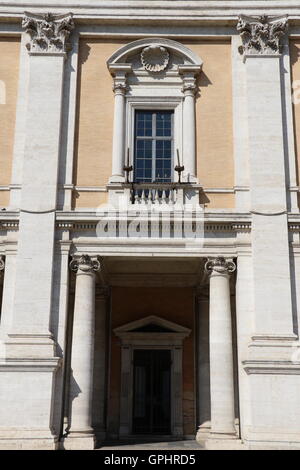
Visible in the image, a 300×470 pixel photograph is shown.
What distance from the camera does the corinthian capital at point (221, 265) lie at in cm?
1578

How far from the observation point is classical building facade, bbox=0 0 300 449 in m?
14.8

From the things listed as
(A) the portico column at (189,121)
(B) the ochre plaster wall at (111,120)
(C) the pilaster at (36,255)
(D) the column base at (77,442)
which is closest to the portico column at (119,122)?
(B) the ochre plaster wall at (111,120)

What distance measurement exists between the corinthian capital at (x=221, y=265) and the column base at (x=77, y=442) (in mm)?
4970

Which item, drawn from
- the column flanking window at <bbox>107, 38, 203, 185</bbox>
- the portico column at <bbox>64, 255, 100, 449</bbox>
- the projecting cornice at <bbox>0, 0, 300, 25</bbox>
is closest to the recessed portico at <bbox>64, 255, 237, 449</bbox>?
the portico column at <bbox>64, 255, 100, 449</bbox>

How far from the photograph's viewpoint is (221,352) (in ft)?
49.6

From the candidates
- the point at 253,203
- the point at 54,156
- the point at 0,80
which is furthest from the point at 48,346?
the point at 0,80

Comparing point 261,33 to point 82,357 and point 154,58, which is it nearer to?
point 154,58

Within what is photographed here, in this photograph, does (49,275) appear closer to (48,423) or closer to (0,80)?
(48,423)

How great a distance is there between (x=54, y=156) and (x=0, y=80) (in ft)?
9.28

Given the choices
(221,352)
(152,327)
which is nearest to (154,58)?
(152,327)

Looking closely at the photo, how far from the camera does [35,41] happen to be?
17.1 metres

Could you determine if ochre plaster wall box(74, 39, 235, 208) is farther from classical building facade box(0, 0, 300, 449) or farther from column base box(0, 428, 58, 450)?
column base box(0, 428, 58, 450)

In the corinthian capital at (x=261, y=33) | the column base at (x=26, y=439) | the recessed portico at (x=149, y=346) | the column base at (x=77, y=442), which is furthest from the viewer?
the recessed portico at (x=149, y=346)

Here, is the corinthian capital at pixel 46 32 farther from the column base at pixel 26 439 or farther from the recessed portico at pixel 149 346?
the column base at pixel 26 439
